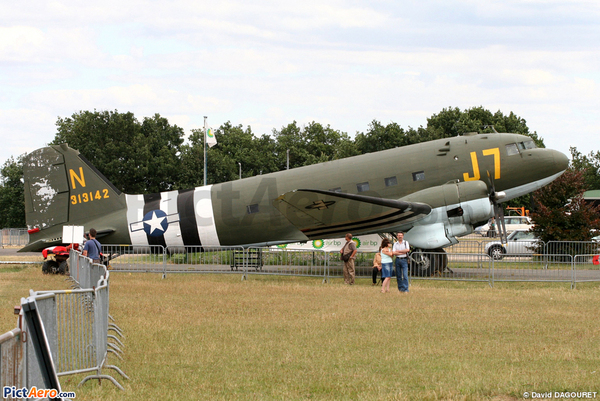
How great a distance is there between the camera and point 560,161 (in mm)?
23000

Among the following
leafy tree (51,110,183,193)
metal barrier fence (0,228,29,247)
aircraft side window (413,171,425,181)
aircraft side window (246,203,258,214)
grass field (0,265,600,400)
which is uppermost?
leafy tree (51,110,183,193)

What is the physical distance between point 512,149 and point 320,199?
7.66m

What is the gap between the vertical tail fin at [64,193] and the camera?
84.2ft

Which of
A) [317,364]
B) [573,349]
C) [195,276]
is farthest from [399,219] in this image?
[317,364]

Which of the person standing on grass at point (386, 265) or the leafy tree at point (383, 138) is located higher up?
the leafy tree at point (383, 138)

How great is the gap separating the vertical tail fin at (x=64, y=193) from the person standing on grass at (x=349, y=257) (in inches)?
420

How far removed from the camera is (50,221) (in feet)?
83.9

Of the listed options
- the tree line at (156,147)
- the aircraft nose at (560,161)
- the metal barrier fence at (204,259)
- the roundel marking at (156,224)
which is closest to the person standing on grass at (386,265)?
the metal barrier fence at (204,259)

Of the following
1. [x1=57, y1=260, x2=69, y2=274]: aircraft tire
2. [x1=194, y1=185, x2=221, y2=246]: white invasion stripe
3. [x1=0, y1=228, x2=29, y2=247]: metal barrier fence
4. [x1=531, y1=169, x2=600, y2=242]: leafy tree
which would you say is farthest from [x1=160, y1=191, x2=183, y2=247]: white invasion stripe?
[x1=0, y1=228, x2=29, y2=247]: metal barrier fence

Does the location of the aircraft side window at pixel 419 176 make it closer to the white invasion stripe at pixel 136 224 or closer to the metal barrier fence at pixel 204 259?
the metal barrier fence at pixel 204 259

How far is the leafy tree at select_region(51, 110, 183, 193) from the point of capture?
62.7 metres

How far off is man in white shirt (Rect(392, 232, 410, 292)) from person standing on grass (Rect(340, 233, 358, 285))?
2631mm

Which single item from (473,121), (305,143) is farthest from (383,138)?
(305,143)

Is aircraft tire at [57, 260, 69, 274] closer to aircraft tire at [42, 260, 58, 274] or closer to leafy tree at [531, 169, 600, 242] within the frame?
aircraft tire at [42, 260, 58, 274]
